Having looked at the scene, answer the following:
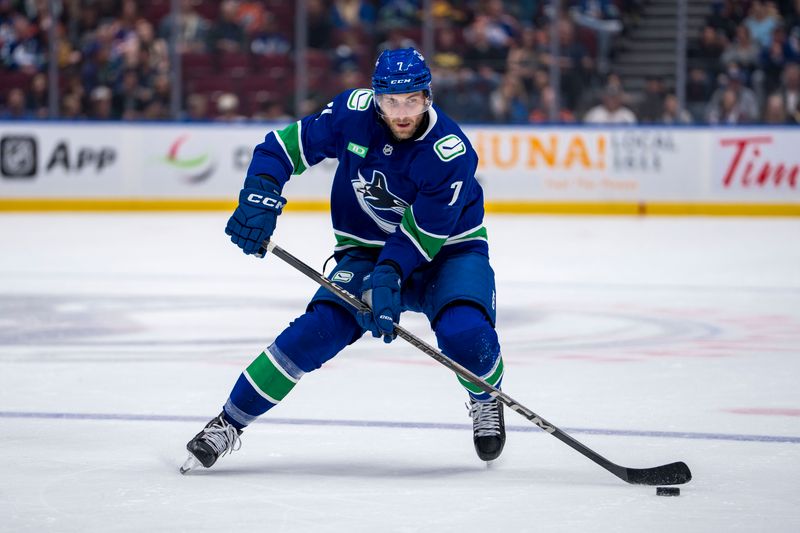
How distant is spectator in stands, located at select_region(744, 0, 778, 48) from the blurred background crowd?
0.04 feet

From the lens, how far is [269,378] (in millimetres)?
3291

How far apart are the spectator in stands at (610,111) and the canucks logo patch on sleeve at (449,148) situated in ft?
27.4

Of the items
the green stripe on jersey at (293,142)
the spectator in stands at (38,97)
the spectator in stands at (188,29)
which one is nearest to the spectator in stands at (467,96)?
the spectator in stands at (188,29)

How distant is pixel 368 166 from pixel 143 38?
8.85 m

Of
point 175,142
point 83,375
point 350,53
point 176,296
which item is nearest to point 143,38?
point 175,142

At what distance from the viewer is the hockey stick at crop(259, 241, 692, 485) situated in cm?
315

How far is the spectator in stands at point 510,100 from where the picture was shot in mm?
11570

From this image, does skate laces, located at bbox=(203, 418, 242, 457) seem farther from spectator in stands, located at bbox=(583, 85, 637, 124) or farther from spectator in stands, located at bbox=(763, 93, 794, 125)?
spectator in stands, located at bbox=(763, 93, 794, 125)

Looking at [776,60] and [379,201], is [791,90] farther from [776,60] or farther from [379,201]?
[379,201]

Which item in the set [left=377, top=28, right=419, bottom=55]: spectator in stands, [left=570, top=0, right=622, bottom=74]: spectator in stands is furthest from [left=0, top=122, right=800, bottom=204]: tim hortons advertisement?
[left=377, top=28, right=419, bottom=55]: spectator in stands

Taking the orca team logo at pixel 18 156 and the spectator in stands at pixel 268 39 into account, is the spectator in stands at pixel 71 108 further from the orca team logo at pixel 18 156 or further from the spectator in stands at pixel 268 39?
the spectator in stands at pixel 268 39

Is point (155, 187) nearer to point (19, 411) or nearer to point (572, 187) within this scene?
point (572, 187)

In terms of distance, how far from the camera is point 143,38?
11859 millimetres

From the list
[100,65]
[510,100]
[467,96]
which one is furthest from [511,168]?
[100,65]
